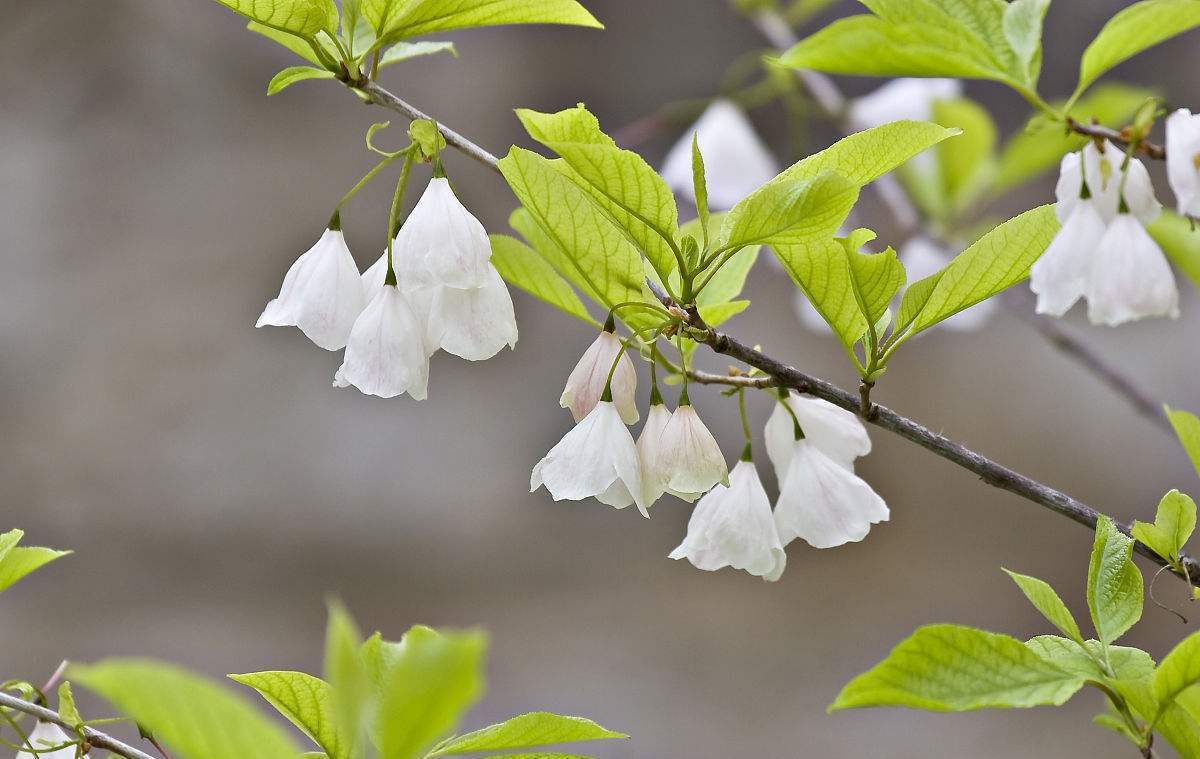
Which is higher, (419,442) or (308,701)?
(419,442)

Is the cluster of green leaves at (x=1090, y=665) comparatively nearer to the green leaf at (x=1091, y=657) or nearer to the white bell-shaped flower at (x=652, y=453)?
the green leaf at (x=1091, y=657)

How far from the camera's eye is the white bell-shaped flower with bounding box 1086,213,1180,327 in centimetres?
43

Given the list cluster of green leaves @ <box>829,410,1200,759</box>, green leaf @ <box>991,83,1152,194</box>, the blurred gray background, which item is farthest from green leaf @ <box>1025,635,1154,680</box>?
the blurred gray background

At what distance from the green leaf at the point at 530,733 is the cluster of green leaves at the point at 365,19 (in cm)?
28

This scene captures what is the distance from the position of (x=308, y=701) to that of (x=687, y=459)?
19cm

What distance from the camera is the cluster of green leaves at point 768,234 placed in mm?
411

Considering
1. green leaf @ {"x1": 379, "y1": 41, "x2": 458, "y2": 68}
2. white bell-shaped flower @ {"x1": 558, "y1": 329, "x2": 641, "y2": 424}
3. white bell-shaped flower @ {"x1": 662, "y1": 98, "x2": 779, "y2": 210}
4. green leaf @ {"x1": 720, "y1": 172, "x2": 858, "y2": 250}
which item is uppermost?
white bell-shaped flower @ {"x1": 662, "y1": 98, "x2": 779, "y2": 210}

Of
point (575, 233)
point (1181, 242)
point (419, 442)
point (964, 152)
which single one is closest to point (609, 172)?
point (575, 233)

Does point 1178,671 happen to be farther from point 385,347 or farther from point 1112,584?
point 385,347

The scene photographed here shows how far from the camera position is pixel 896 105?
120 centimetres

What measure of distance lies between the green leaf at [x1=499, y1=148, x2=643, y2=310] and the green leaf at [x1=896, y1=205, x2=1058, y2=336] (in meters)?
0.12

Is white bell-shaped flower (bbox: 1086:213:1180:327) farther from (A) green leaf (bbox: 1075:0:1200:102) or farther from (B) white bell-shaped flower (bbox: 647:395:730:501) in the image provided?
(B) white bell-shaped flower (bbox: 647:395:730:501)

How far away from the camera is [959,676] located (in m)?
0.38

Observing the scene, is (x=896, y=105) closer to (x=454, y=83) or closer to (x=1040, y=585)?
(x=1040, y=585)
